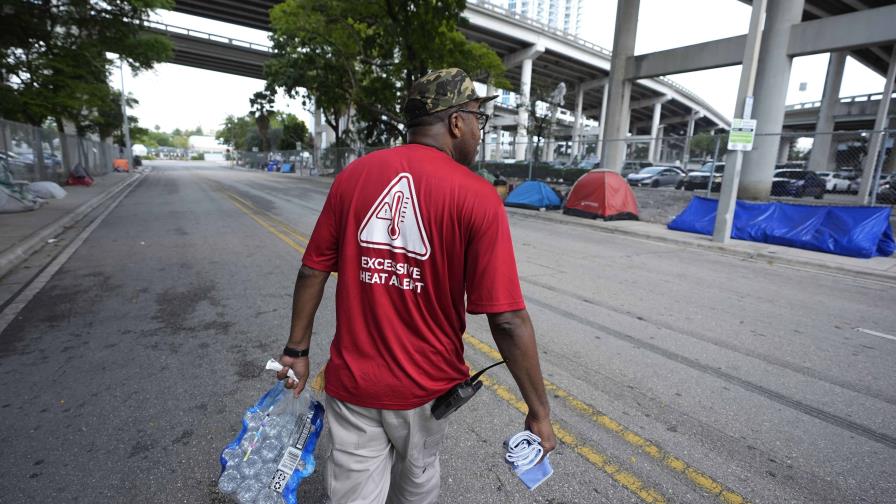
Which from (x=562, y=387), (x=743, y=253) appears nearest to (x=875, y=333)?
(x=562, y=387)

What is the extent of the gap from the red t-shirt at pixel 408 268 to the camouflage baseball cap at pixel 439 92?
0.49 ft

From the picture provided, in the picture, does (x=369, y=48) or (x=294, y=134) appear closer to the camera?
(x=369, y=48)

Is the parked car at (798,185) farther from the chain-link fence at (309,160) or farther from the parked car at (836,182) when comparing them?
the chain-link fence at (309,160)

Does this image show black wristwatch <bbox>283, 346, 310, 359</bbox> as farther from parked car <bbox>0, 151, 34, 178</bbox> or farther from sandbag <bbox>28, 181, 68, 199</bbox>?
sandbag <bbox>28, 181, 68, 199</bbox>

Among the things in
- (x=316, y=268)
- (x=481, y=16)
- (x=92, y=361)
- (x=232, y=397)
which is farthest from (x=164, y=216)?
(x=481, y=16)

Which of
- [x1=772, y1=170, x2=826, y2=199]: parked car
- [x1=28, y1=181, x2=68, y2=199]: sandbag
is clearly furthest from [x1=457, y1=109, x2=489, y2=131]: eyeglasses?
[x1=772, y1=170, x2=826, y2=199]: parked car

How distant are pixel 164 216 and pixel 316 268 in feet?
41.4

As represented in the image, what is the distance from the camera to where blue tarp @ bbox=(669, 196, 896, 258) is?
30.2 feet

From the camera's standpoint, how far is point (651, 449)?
268 centimetres

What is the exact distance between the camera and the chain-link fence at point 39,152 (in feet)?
44.1

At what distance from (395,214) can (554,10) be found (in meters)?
151

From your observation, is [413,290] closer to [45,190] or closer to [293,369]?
[293,369]

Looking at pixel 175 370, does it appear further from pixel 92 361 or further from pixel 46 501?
pixel 46 501

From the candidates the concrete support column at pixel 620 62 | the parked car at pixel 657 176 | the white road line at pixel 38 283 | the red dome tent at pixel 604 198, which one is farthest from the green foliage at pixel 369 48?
the white road line at pixel 38 283
